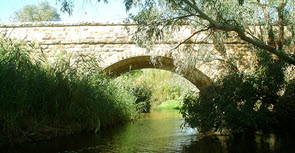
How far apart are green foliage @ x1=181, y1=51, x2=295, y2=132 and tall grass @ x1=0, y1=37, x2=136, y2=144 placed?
1948 mm

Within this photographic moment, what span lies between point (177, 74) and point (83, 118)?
3.87 meters

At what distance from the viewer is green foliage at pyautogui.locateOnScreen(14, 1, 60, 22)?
26.9 metres

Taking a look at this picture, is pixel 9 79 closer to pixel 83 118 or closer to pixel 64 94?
pixel 64 94

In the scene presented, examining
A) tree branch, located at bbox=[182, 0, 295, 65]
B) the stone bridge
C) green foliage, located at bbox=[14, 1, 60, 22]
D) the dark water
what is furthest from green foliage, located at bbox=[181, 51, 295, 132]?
green foliage, located at bbox=[14, 1, 60, 22]

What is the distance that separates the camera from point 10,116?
4758mm

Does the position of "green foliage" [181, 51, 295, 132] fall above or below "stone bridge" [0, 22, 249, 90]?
below

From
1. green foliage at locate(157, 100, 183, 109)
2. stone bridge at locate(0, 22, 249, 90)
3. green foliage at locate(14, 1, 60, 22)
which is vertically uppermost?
green foliage at locate(14, 1, 60, 22)

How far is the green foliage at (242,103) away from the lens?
18.4ft

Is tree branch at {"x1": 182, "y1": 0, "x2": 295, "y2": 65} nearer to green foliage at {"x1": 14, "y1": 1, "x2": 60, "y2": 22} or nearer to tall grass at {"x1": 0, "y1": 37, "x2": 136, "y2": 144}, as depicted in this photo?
tall grass at {"x1": 0, "y1": 37, "x2": 136, "y2": 144}

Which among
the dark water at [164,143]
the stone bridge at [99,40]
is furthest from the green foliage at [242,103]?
the stone bridge at [99,40]

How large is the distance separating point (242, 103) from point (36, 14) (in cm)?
2606

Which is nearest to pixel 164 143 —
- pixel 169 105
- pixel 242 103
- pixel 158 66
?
pixel 242 103

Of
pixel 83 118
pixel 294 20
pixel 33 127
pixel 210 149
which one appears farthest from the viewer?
pixel 294 20

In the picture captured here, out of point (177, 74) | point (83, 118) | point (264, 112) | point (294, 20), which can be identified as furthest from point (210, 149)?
point (294, 20)
